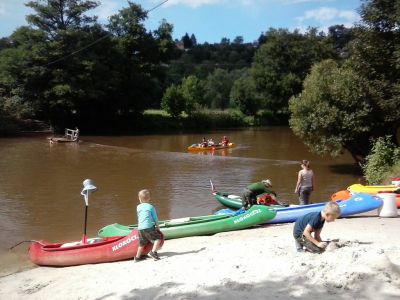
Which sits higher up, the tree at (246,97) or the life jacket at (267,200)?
the tree at (246,97)

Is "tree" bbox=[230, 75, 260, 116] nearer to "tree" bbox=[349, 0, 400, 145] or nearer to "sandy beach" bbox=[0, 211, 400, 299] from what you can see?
"tree" bbox=[349, 0, 400, 145]

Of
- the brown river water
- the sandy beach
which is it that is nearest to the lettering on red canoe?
the sandy beach

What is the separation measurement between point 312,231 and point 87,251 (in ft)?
15.1

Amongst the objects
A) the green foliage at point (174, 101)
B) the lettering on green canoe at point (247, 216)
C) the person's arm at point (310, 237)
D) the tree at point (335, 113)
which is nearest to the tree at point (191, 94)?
the green foliage at point (174, 101)

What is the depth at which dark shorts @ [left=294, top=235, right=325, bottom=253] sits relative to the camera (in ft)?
24.0

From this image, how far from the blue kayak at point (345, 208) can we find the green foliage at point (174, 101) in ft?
144

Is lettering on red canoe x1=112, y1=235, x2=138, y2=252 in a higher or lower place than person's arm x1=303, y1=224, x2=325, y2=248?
lower

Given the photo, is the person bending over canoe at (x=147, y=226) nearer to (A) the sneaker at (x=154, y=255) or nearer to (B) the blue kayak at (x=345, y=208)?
(A) the sneaker at (x=154, y=255)

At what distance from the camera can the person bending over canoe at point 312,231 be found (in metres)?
7.16

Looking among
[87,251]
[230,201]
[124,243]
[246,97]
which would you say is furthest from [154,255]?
[246,97]

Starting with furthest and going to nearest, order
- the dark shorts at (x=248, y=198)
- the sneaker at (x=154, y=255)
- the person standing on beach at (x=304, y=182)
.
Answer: the person standing on beach at (x=304, y=182), the dark shorts at (x=248, y=198), the sneaker at (x=154, y=255)

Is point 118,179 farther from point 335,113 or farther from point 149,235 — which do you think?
point 149,235

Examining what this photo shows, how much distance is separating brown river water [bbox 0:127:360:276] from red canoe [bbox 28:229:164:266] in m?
0.70

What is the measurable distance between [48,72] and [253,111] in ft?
99.6
